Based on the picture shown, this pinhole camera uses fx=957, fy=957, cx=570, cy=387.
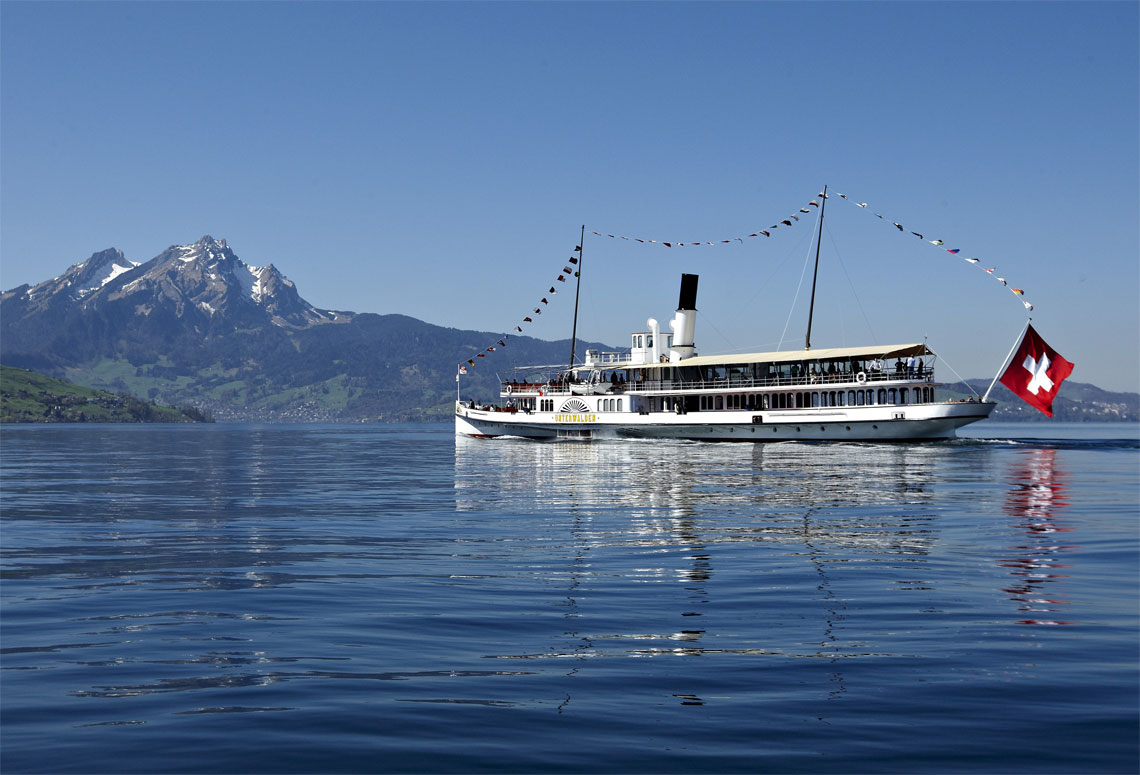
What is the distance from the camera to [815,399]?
9019 centimetres

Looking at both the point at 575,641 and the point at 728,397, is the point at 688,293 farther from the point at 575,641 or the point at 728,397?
the point at 575,641

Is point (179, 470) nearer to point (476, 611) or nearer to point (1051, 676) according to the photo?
point (476, 611)

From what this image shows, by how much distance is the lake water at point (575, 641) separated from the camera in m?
9.28

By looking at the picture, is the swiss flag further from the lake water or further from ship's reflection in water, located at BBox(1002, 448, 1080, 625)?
the lake water

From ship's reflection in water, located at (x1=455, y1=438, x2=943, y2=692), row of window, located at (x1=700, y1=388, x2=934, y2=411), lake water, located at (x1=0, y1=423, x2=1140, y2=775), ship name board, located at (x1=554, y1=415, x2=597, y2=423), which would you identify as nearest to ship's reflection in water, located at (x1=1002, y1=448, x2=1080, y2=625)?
lake water, located at (x1=0, y1=423, x2=1140, y2=775)

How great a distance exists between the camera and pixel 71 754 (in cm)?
909

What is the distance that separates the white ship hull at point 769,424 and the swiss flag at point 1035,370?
4.16m

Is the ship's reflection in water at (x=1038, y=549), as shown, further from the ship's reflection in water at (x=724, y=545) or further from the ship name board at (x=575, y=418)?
the ship name board at (x=575, y=418)

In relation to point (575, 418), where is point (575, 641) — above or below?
below

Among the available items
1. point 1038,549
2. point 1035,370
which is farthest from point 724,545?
point 1035,370

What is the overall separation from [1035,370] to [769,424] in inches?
939

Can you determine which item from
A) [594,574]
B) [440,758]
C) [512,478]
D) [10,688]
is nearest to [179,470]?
[512,478]

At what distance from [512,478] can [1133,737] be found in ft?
144

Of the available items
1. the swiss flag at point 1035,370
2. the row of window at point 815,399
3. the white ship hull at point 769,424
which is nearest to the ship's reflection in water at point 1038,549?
the swiss flag at point 1035,370
